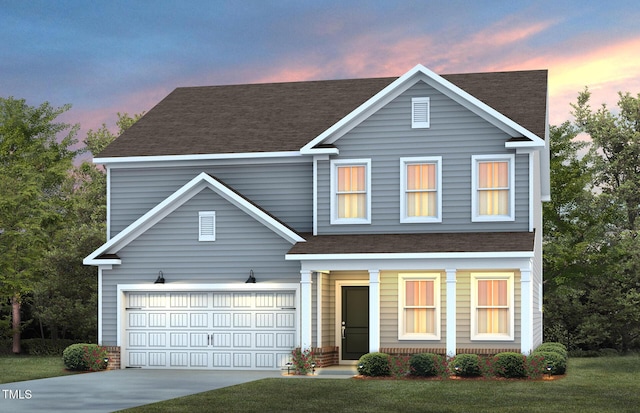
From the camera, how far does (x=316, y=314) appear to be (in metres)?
29.3

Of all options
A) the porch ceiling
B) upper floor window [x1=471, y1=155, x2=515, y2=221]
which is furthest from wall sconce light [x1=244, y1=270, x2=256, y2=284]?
upper floor window [x1=471, y1=155, x2=515, y2=221]

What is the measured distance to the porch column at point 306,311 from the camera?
28719 millimetres

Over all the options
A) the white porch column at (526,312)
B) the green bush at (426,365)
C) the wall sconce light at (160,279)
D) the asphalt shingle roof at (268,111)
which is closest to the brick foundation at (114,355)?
the wall sconce light at (160,279)

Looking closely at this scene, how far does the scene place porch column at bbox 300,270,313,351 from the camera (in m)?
28.7

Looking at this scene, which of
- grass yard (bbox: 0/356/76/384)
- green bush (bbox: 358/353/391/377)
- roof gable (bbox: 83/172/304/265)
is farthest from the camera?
roof gable (bbox: 83/172/304/265)

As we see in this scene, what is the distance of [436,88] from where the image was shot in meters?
29.8

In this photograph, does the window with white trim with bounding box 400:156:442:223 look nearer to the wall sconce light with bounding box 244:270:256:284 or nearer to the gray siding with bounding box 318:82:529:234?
the gray siding with bounding box 318:82:529:234

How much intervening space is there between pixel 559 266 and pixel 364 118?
17627mm

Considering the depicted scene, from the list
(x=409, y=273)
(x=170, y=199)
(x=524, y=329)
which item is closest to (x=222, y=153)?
(x=170, y=199)

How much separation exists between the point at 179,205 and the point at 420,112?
7800 mm

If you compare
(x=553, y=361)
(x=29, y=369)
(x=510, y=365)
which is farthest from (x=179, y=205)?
(x=553, y=361)

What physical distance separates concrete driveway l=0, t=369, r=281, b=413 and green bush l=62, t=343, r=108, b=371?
651 mm

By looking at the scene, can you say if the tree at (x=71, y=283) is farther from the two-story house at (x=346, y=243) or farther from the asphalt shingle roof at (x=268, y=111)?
the two-story house at (x=346, y=243)

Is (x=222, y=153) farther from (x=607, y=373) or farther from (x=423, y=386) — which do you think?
(x=607, y=373)
